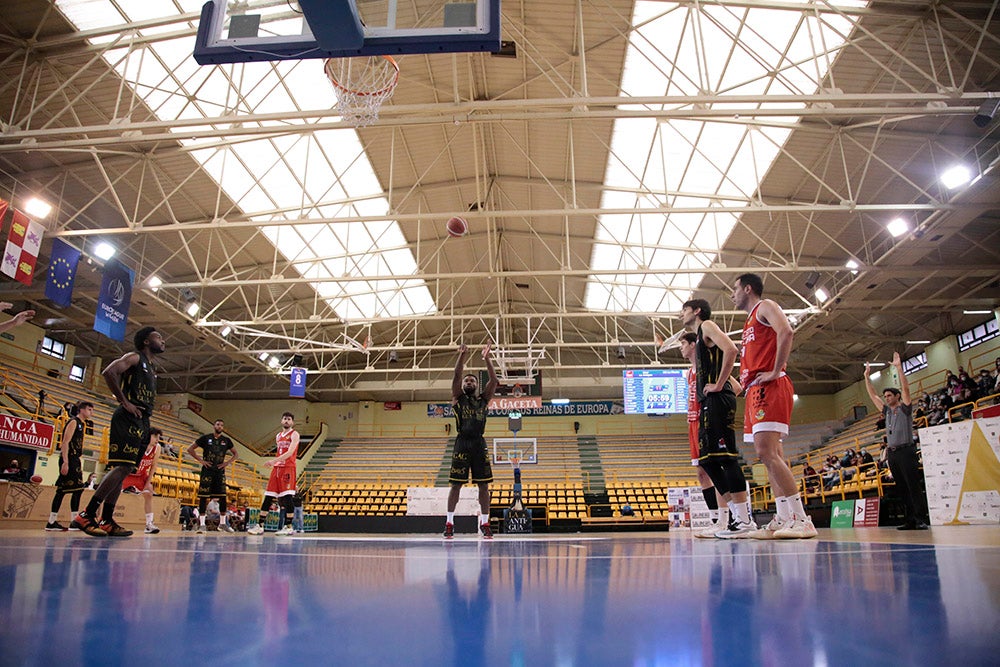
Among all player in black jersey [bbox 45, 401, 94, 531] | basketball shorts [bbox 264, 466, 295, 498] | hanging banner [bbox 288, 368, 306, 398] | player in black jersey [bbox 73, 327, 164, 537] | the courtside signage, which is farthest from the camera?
hanging banner [bbox 288, 368, 306, 398]

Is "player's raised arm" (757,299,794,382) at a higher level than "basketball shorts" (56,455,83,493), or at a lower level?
higher

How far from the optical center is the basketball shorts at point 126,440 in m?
5.24

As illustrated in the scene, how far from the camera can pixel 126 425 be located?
5.35 metres

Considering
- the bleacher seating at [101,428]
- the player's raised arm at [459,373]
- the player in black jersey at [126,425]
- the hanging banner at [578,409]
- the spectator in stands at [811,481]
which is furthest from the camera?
the hanging banner at [578,409]

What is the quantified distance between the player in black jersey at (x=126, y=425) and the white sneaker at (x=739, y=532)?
4.87 metres

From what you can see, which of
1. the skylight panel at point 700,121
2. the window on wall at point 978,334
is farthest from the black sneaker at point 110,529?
the window on wall at point 978,334

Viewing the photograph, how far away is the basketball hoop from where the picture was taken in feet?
28.6

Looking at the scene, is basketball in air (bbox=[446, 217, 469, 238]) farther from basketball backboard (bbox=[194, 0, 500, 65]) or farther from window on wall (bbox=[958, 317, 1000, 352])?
window on wall (bbox=[958, 317, 1000, 352])

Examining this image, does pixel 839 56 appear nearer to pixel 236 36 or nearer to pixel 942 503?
pixel 942 503

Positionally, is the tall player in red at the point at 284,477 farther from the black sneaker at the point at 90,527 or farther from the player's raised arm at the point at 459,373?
the player's raised arm at the point at 459,373

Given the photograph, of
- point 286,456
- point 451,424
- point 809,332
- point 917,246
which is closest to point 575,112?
point 286,456

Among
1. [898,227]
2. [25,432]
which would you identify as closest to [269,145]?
[25,432]

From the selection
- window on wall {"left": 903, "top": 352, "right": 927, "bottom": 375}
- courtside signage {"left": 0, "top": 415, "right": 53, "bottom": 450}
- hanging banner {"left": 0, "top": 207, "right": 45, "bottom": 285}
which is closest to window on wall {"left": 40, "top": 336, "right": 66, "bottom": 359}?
courtside signage {"left": 0, "top": 415, "right": 53, "bottom": 450}

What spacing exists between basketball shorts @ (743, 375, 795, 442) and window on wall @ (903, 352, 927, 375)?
934 inches
